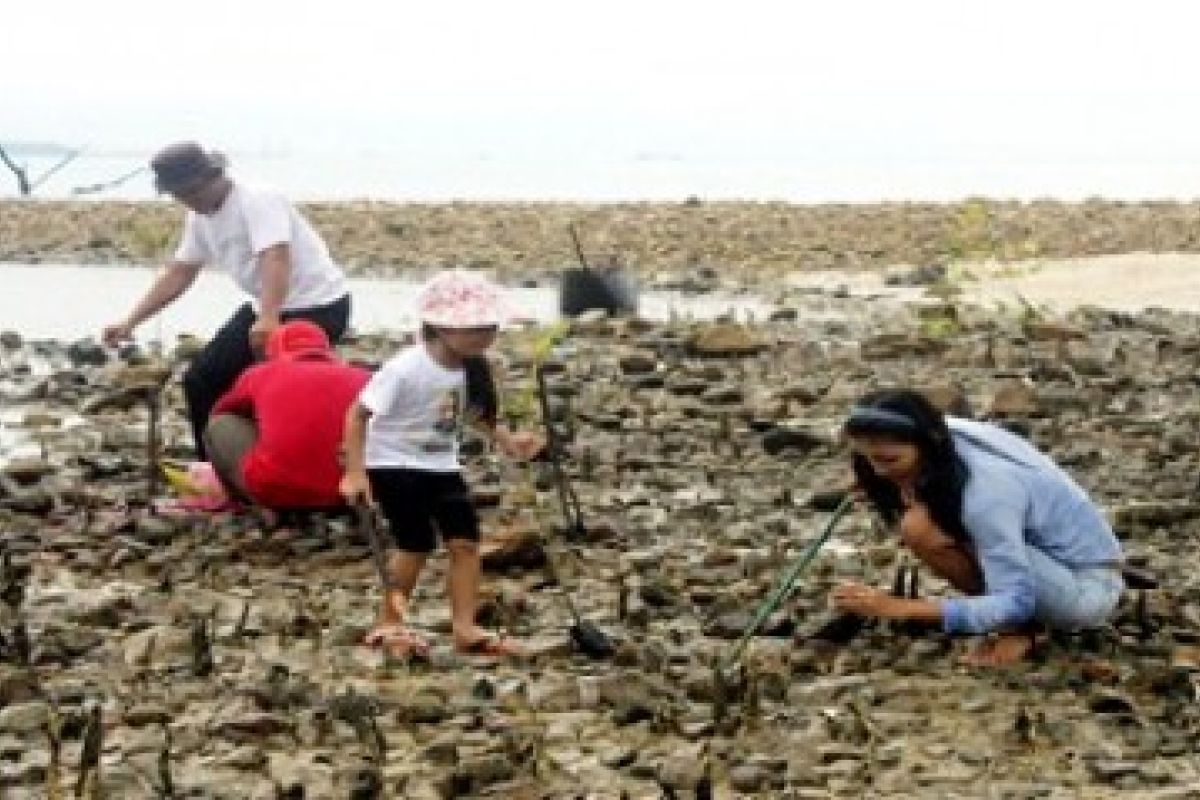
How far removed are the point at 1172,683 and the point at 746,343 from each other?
8.76 meters

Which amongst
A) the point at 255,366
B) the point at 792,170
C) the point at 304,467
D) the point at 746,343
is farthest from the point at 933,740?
the point at 792,170

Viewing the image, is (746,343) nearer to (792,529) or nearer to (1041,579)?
(792,529)

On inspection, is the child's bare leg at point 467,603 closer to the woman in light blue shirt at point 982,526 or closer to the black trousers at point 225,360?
the woman in light blue shirt at point 982,526

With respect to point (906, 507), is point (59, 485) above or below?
below

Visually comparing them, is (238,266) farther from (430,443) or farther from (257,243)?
(430,443)

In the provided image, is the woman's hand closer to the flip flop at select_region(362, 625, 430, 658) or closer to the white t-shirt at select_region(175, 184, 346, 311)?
the flip flop at select_region(362, 625, 430, 658)

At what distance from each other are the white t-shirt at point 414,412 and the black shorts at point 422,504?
32mm

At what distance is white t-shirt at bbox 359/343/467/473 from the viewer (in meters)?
6.71

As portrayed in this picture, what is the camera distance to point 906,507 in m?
6.25

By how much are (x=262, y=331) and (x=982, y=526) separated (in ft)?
11.9

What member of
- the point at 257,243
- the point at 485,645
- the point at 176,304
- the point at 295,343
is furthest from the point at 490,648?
the point at 176,304

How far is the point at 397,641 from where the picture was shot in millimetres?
6426

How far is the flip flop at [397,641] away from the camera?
21.0 feet

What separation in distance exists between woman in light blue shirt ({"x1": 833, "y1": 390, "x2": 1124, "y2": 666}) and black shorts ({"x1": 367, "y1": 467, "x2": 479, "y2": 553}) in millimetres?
1242
